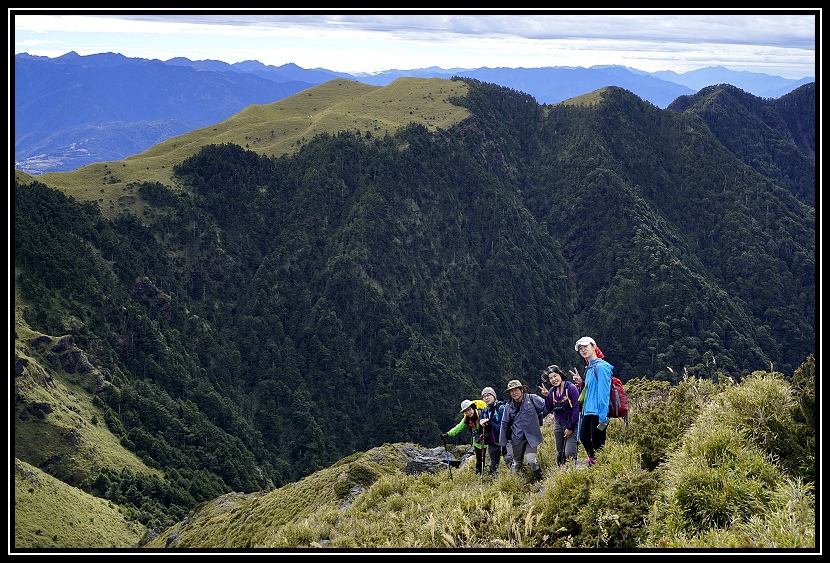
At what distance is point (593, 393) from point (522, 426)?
243 centimetres

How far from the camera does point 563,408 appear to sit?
13.1 meters

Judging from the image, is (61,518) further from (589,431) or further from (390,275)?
(390,275)

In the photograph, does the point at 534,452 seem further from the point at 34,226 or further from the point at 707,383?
the point at 34,226

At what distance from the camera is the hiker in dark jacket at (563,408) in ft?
41.7

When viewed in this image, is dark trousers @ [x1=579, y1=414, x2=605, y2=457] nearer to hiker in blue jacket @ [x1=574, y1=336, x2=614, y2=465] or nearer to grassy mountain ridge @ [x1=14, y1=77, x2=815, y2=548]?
hiker in blue jacket @ [x1=574, y1=336, x2=614, y2=465]

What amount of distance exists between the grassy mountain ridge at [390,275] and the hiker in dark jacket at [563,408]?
6603cm

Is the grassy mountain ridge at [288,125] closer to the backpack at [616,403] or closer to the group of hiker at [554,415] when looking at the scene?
the group of hiker at [554,415]

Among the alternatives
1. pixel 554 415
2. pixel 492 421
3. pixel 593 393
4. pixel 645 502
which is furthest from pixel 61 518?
pixel 645 502

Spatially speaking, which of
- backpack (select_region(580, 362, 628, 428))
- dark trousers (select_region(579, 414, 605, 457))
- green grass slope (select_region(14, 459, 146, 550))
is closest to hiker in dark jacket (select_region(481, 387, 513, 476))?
dark trousers (select_region(579, 414, 605, 457))

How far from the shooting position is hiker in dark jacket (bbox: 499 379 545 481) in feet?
42.9

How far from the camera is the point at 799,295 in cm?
16112

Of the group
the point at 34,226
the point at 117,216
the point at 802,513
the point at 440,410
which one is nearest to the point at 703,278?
the point at 440,410

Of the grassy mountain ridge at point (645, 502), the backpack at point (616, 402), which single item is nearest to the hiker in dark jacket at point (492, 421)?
the grassy mountain ridge at point (645, 502)

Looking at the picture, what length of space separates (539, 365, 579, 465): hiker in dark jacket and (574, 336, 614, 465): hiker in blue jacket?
86 cm
